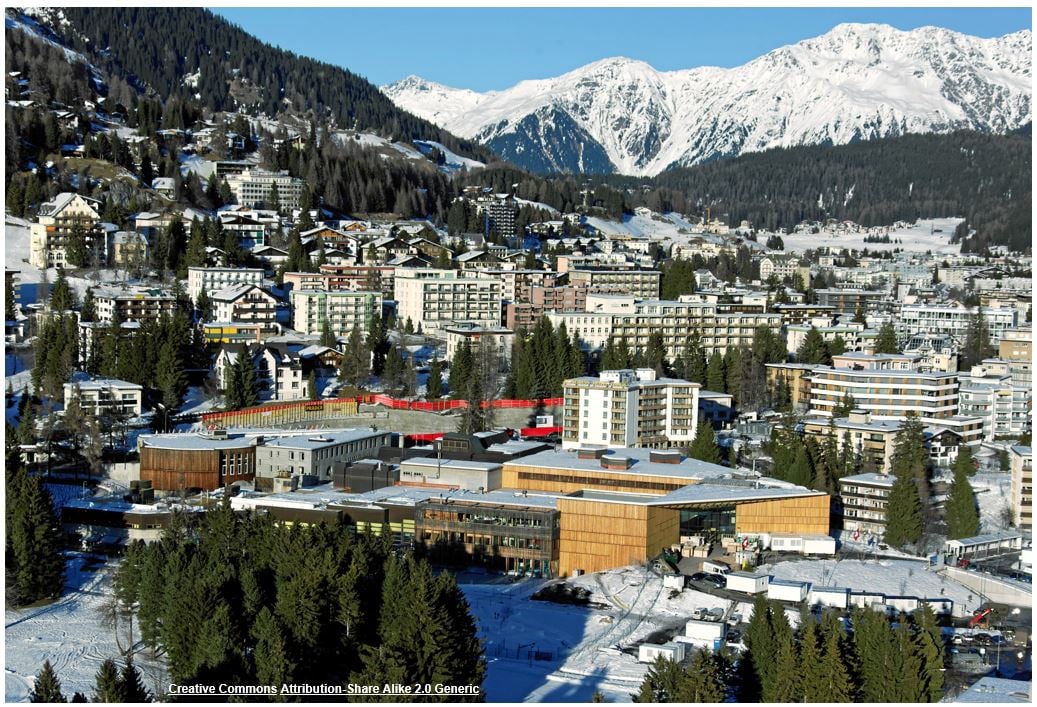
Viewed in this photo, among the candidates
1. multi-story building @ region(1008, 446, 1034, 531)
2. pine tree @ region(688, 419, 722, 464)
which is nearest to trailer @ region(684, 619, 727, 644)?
pine tree @ region(688, 419, 722, 464)

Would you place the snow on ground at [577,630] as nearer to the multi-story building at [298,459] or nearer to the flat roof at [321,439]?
the multi-story building at [298,459]

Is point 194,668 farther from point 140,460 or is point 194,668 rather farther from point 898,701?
point 140,460

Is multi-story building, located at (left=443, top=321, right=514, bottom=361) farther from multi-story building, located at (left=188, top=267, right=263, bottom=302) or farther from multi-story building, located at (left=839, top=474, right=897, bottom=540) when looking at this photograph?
multi-story building, located at (left=839, top=474, right=897, bottom=540)

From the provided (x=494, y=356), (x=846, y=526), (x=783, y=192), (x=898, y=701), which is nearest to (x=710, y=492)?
(x=846, y=526)

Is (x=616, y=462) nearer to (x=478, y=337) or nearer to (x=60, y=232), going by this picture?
(x=478, y=337)

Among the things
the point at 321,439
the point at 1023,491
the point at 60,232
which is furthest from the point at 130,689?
the point at 60,232
